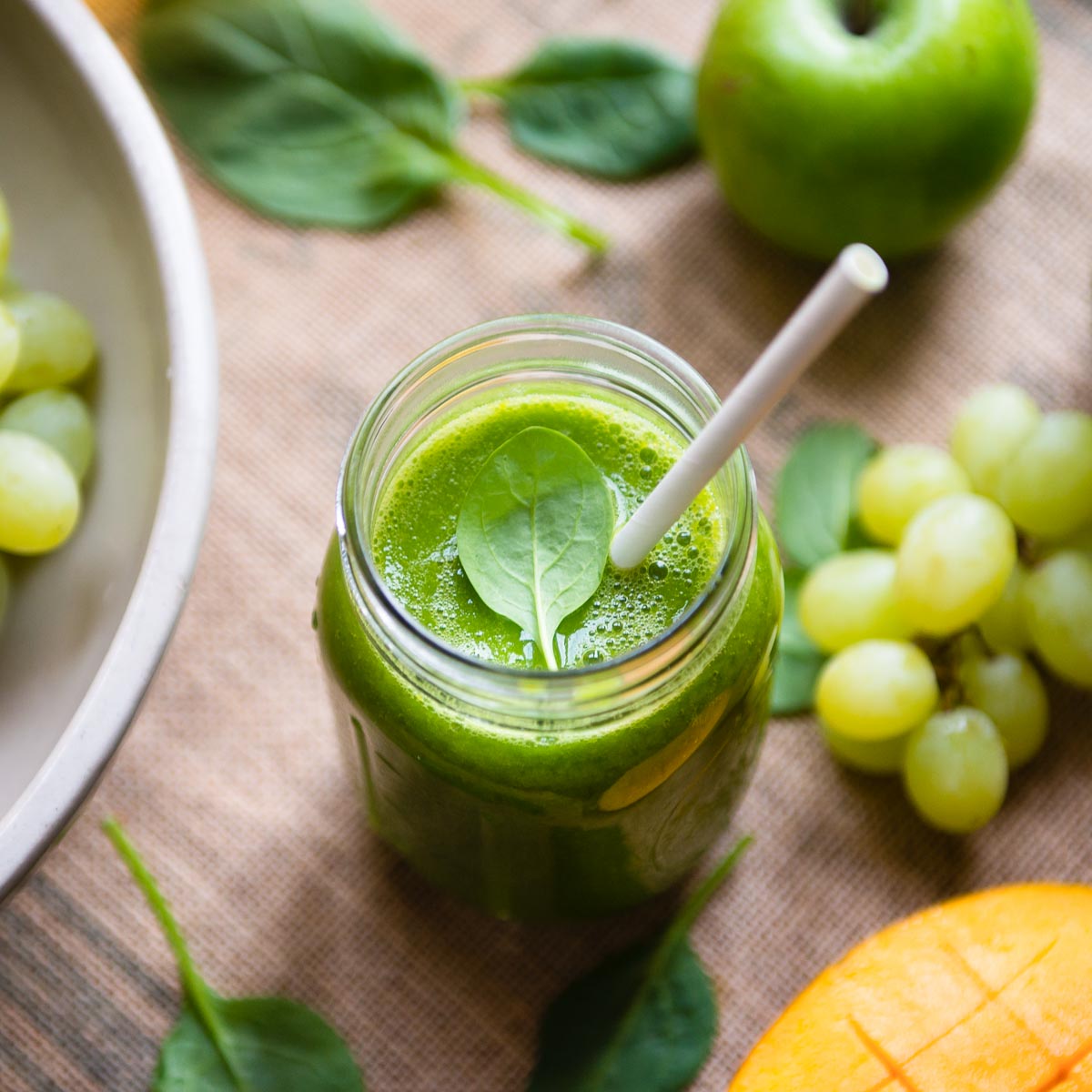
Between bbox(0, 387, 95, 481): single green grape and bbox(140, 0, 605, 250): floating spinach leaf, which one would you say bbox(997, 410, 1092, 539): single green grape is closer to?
bbox(140, 0, 605, 250): floating spinach leaf

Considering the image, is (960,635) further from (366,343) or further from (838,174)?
(366,343)

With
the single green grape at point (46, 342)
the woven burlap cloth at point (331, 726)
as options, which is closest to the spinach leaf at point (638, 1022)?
the woven burlap cloth at point (331, 726)

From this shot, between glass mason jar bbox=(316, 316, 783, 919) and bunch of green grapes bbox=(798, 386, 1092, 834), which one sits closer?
glass mason jar bbox=(316, 316, 783, 919)

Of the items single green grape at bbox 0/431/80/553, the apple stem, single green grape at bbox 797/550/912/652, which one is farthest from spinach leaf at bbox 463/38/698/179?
single green grape at bbox 0/431/80/553

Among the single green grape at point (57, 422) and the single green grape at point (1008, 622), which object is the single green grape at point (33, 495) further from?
the single green grape at point (1008, 622)

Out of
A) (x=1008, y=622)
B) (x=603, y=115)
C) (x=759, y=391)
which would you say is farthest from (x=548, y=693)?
(x=603, y=115)

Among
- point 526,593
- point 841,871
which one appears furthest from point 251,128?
point 841,871

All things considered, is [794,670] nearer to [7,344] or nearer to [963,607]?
[963,607]

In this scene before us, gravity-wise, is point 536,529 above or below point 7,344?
above
